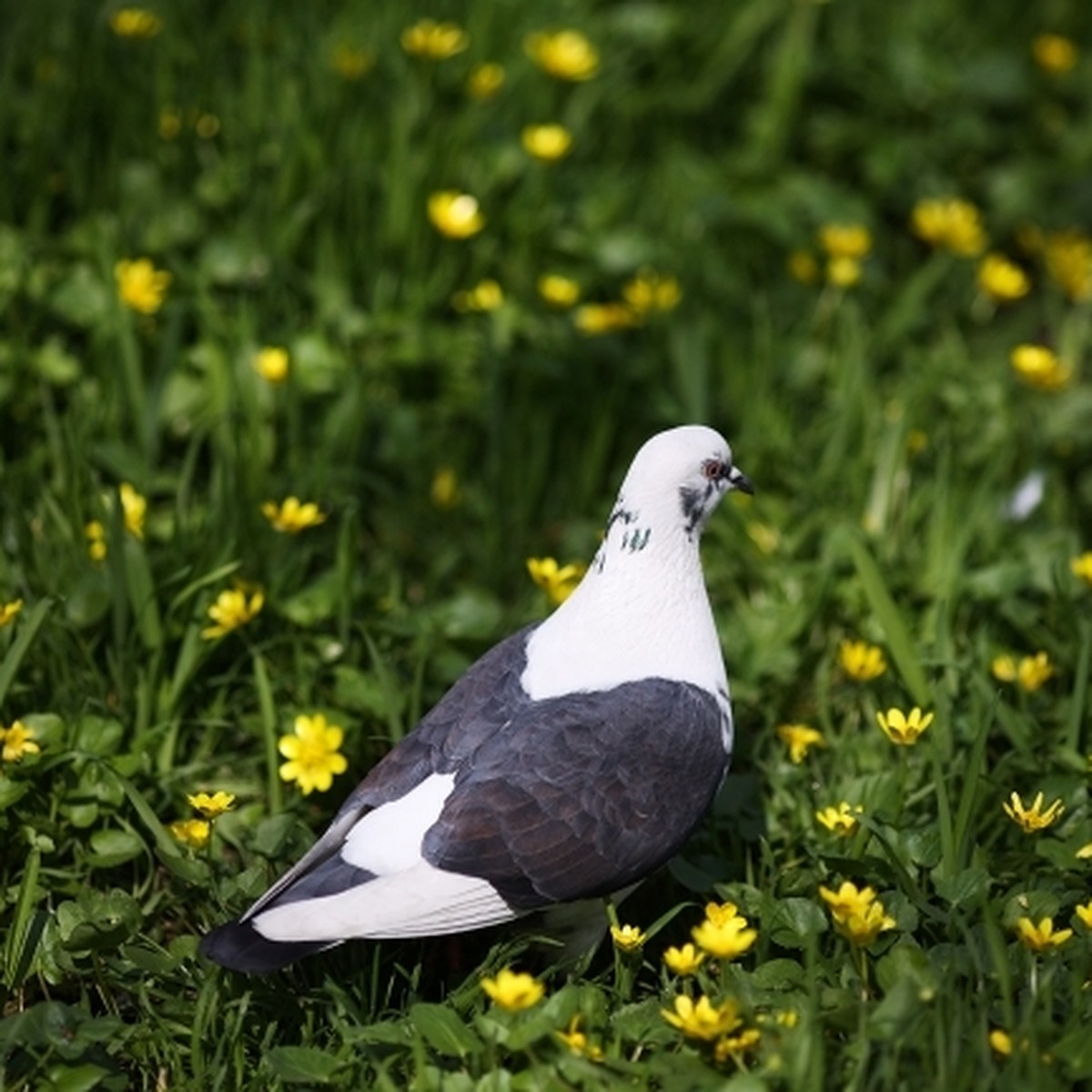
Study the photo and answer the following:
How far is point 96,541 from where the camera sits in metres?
3.65

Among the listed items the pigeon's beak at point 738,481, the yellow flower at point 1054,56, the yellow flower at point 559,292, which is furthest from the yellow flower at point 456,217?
the yellow flower at point 1054,56

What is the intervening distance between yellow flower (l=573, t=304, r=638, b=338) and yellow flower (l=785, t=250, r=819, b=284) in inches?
21.4

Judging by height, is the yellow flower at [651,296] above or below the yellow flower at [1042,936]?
above

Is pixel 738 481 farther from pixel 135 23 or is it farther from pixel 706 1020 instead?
pixel 135 23

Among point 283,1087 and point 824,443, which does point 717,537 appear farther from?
point 283,1087

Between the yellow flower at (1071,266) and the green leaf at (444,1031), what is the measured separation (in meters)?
3.07

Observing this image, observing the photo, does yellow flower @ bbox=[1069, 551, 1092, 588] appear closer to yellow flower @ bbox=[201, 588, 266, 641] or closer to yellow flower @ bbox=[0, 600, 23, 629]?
yellow flower @ bbox=[201, 588, 266, 641]

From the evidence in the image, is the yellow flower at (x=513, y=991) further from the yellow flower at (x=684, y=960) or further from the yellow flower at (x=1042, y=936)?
the yellow flower at (x=1042, y=936)

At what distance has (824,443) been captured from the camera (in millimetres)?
4410

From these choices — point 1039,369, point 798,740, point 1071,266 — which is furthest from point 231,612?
point 1071,266

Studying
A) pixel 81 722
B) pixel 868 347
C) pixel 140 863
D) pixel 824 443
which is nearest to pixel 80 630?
pixel 81 722

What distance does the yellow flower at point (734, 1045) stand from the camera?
2562mm

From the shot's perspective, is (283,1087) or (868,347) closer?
(283,1087)

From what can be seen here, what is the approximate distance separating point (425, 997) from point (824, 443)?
189cm
